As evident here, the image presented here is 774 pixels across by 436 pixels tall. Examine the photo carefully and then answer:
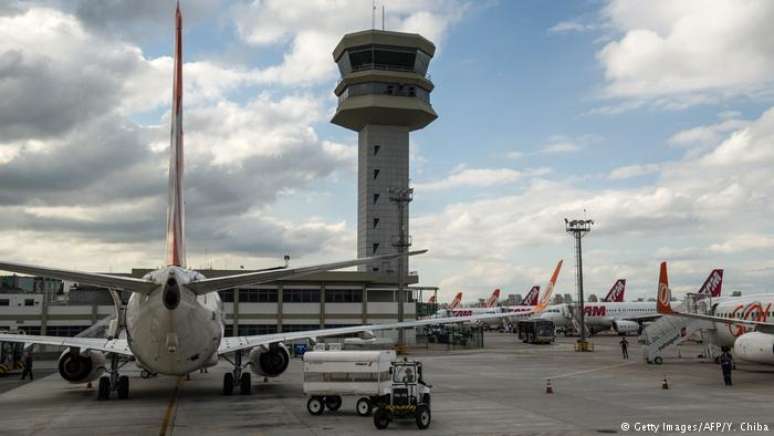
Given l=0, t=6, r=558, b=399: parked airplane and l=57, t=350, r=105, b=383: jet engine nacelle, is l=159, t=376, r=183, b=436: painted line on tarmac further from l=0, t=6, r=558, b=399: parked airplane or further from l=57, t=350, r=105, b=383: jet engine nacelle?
l=57, t=350, r=105, b=383: jet engine nacelle

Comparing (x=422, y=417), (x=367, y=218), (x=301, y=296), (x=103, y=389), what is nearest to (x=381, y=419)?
(x=422, y=417)

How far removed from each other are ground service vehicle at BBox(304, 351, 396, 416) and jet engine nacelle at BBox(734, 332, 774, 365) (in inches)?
860

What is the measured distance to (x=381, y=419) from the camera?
1877 centimetres

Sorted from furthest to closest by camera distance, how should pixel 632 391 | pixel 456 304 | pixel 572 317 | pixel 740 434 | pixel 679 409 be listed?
1. pixel 456 304
2. pixel 572 317
3. pixel 632 391
4. pixel 679 409
5. pixel 740 434

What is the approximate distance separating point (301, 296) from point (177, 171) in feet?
154

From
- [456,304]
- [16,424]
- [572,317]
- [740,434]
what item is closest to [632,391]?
[740,434]

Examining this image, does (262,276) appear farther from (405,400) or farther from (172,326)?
(405,400)

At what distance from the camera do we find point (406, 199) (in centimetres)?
6322

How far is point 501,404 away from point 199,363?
1107 cm

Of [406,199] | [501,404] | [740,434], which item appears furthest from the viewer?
[406,199]

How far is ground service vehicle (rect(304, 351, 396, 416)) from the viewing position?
20875 mm

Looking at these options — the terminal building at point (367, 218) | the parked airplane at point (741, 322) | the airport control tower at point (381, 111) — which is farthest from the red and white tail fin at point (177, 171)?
the airport control tower at point (381, 111)

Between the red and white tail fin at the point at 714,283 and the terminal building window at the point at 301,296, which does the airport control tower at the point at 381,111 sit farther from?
the red and white tail fin at the point at 714,283

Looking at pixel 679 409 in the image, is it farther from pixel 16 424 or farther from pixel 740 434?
pixel 16 424
